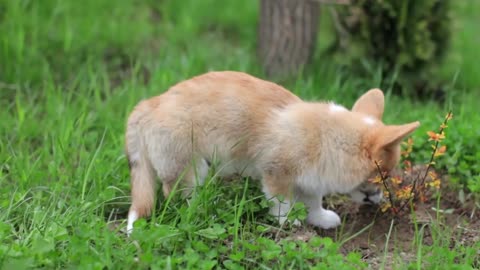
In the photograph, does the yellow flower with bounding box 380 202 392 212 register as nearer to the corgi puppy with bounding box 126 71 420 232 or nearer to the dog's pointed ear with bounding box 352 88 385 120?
the corgi puppy with bounding box 126 71 420 232

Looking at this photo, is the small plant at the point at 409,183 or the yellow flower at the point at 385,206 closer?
the small plant at the point at 409,183

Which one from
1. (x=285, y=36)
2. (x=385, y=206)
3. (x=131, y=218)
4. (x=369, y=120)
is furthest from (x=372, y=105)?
(x=285, y=36)

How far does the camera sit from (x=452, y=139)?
5078mm

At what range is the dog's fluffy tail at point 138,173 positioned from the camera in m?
4.23

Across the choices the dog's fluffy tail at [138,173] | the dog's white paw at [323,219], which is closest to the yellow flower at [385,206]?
the dog's white paw at [323,219]

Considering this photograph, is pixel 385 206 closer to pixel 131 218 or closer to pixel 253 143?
pixel 253 143

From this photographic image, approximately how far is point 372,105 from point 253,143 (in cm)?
79

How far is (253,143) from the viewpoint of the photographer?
14.2ft

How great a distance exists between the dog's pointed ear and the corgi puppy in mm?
53

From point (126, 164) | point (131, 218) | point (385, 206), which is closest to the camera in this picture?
point (131, 218)

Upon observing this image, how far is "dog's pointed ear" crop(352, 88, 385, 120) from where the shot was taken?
4.53 m

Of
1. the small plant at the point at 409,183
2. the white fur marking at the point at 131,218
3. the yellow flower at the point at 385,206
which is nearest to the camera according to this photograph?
the white fur marking at the point at 131,218

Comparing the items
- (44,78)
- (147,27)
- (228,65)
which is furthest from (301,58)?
(44,78)

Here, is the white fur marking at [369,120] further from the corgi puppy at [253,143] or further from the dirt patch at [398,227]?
the dirt patch at [398,227]
